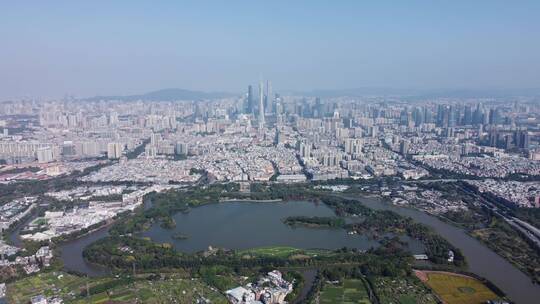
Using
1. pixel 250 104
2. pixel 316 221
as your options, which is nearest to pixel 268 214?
pixel 316 221

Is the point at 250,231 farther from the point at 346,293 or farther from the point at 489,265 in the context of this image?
the point at 489,265

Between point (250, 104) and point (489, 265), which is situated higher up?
point (250, 104)

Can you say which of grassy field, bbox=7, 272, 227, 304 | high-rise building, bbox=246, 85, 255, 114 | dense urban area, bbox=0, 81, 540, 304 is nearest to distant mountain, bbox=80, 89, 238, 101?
high-rise building, bbox=246, 85, 255, 114

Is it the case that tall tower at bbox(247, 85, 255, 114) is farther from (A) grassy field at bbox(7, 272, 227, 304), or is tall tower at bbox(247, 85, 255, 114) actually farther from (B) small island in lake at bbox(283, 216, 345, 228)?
(A) grassy field at bbox(7, 272, 227, 304)

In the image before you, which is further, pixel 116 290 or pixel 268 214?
pixel 268 214

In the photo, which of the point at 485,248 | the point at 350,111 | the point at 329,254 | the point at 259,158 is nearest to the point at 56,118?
the point at 259,158

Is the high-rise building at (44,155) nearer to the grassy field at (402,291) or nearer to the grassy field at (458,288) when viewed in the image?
the grassy field at (402,291)
